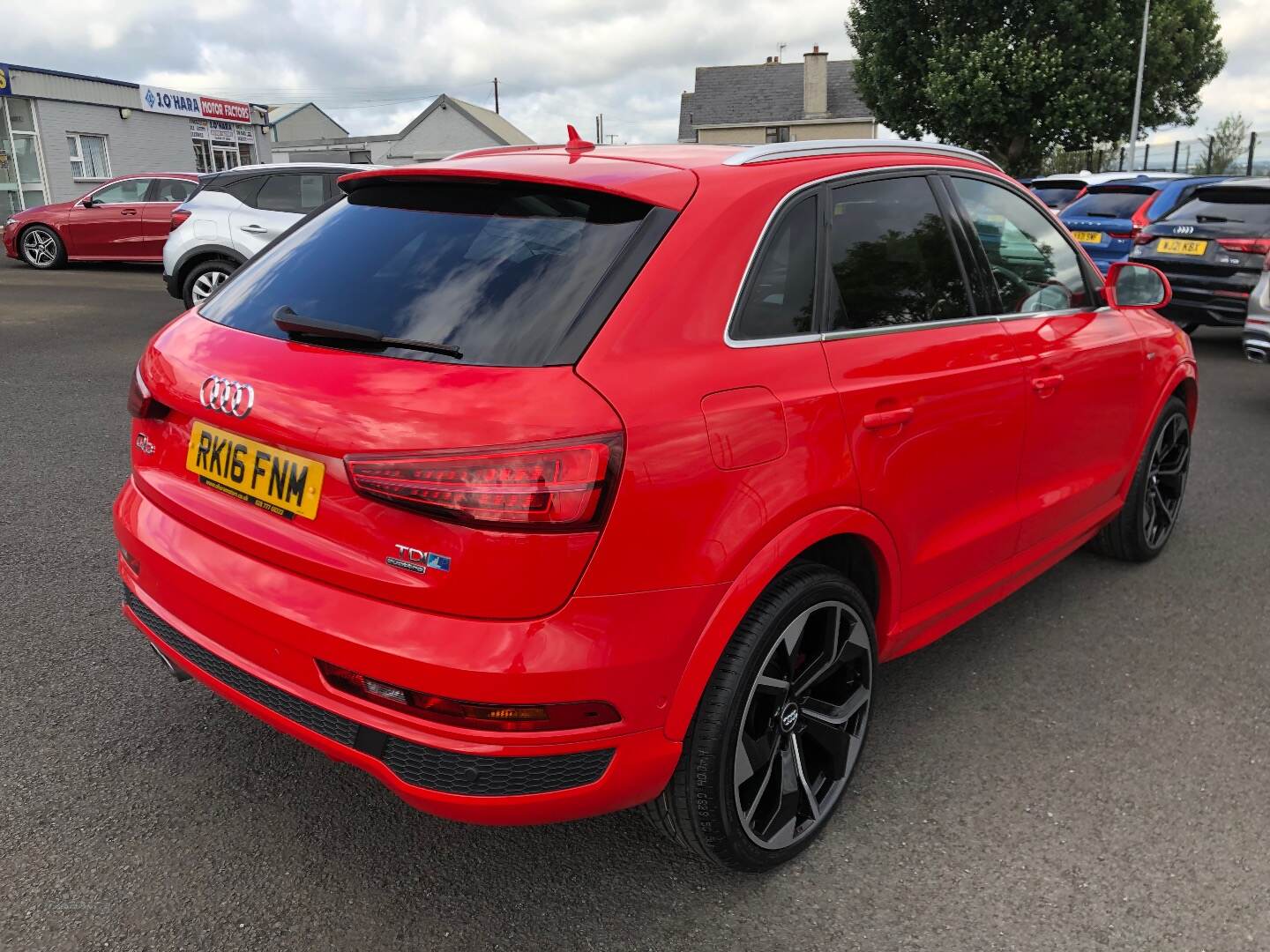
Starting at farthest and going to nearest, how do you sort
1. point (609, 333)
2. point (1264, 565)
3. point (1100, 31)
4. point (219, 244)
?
point (1100, 31) → point (219, 244) → point (1264, 565) → point (609, 333)

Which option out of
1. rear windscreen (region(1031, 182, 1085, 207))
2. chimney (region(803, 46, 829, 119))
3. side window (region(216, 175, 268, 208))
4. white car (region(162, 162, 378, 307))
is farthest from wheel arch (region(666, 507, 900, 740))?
chimney (region(803, 46, 829, 119))

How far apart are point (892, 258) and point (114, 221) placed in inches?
662

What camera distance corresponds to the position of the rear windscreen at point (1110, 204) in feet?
39.9

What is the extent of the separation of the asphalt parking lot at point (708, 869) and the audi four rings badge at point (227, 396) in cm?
109

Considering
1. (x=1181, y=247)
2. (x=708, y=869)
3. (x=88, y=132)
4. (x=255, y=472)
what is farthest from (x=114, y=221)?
(x=708, y=869)

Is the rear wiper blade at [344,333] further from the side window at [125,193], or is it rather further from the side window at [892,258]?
the side window at [125,193]

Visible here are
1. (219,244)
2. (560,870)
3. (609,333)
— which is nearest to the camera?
(609,333)

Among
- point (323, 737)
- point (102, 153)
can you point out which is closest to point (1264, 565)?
point (323, 737)

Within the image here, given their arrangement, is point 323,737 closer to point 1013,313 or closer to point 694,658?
point 694,658

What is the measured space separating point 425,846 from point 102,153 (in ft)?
104

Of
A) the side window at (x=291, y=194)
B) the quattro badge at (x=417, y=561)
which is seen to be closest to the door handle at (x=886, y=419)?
the quattro badge at (x=417, y=561)

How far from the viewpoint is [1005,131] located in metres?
29.9

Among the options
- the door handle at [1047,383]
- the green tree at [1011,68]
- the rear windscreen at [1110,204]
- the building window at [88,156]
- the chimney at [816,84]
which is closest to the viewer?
the door handle at [1047,383]

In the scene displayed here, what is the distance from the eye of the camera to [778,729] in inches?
96.3
